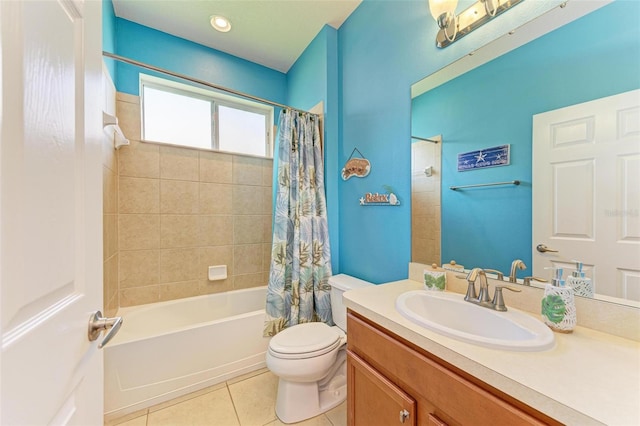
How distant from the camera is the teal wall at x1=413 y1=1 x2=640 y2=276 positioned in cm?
79

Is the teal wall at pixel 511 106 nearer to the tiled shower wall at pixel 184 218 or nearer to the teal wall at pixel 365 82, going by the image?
the teal wall at pixel 365 82

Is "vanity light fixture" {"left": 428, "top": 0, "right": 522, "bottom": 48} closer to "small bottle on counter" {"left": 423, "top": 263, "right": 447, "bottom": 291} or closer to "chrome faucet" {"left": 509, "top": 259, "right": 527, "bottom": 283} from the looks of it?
"chrome faucet" {"left": 509, "top": 259, "right": 527, "bottom": 283}

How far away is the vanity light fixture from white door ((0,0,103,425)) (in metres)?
1.41

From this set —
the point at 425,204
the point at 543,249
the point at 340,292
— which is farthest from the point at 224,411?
the point at 543,249

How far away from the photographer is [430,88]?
1339 mm

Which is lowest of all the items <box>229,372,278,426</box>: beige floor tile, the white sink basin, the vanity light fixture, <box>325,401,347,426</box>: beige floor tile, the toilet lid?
<box>325,401,347,426</box>: beige floor tile

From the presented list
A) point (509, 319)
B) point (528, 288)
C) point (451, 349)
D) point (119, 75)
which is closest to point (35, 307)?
point (451, 349)

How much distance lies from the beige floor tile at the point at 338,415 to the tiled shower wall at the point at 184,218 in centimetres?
134

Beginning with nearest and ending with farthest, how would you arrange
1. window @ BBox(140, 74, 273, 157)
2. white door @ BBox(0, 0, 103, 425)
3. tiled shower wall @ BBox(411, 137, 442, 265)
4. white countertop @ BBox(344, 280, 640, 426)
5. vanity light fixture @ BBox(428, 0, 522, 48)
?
white door @ BBox(0, 0, 103, 425), white countertop @ BBox(344, 280, 640, 426), vanity light fixture @ BBox(428, 0, 522, 48), tiled shower wall @ BBox(411, 137, 442, 265), window @ BBox(140, 74, 273, 157)

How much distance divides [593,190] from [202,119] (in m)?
2.77

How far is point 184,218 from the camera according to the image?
2.16 metres

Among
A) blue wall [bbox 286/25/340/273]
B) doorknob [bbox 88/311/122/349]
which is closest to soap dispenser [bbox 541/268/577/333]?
doorknob [bbox 88/311/122/349]

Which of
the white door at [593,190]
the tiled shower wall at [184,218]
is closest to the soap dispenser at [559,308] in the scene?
the white door at [593,190]

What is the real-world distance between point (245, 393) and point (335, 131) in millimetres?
2051
